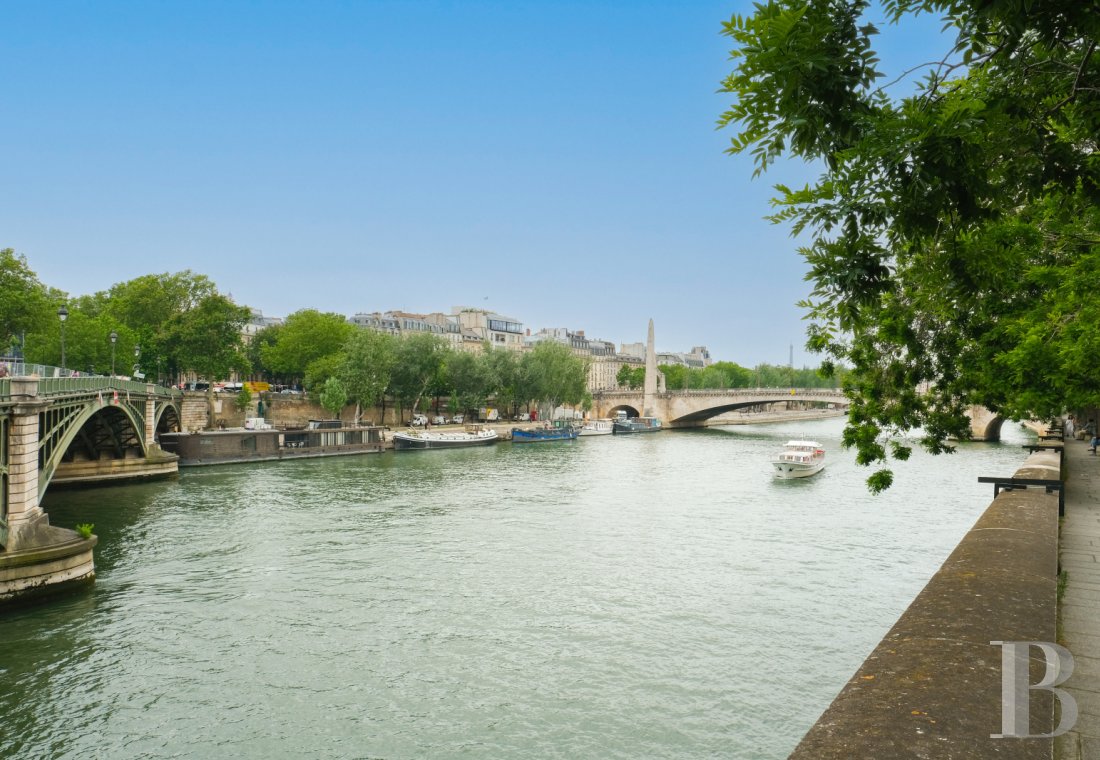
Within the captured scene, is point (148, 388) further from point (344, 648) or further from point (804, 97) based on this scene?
point (804, 97)

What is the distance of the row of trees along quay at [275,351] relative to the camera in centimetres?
5291

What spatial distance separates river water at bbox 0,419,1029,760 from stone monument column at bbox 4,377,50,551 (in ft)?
5.50

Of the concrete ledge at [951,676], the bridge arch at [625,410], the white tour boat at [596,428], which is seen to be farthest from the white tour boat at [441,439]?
the concrete ledge at [951,676]

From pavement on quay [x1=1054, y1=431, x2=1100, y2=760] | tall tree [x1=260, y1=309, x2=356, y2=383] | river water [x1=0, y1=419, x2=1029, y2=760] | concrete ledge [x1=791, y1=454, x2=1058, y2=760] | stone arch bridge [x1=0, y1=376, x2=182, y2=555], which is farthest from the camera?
tall tree [x1=260, y1=309, x2=356, y2=383]

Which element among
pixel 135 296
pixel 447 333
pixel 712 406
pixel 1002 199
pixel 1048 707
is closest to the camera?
pixel 1048 707

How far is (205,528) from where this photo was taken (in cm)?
2323

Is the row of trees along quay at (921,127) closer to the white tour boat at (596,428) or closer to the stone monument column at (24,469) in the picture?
the stone monument column at (24,469)

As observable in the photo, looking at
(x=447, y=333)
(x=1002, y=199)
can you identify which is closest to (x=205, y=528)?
(x=1002, y=199)

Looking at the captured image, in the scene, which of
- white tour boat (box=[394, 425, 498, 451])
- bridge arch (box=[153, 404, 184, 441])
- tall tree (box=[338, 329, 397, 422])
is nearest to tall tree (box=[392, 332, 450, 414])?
tall tree (box=[338, 329, 397, 422])

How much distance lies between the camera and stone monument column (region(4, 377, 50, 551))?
1591 cm

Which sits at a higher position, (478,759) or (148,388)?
(148,388)

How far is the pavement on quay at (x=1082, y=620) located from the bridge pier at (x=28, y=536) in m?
16.8

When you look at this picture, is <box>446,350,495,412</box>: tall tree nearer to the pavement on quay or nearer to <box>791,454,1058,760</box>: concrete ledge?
the pavement on quay

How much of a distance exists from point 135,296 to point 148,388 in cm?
2850
